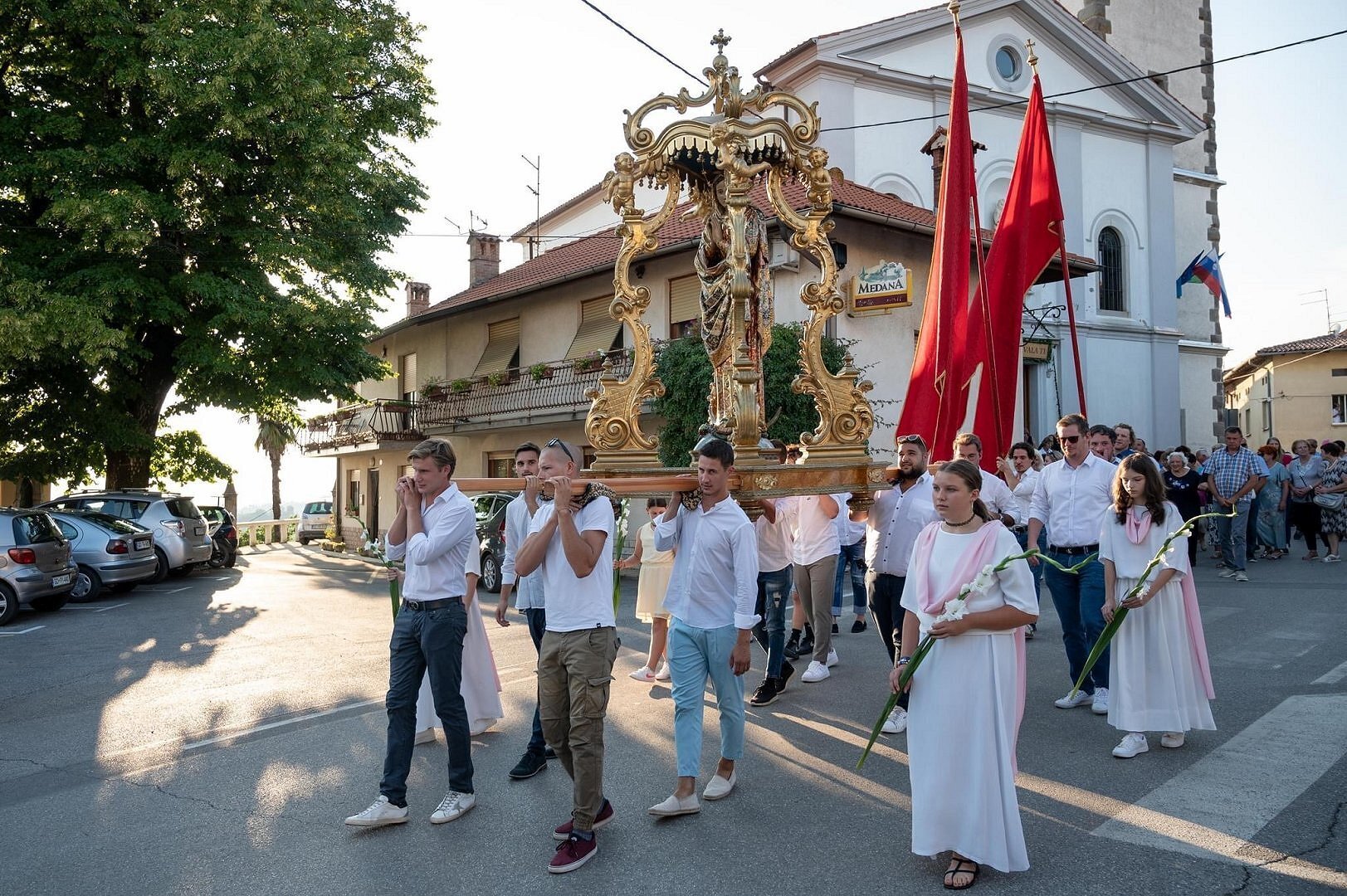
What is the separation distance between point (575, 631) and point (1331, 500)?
46.7 feet

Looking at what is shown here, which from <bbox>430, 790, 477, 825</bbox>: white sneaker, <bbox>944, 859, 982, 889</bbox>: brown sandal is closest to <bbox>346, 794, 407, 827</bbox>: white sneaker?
<bbox>430, 790, 477, 825</bbox>: white sneaker

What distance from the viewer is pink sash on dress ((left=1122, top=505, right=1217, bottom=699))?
5848 millimetres

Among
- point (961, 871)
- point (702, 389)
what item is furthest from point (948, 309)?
point (702, 389)

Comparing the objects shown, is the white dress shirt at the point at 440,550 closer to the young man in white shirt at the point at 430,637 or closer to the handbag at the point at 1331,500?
the young man in white shirt at the point at 430,637

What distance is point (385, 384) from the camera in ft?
114

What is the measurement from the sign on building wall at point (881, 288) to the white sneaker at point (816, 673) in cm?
1183

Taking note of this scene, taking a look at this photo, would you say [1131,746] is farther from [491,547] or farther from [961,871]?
[491,547]

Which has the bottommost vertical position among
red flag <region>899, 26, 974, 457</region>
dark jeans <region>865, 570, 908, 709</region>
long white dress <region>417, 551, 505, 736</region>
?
long white dress <region>417, 551, 505, 736</region>

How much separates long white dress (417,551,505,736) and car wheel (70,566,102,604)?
11553mm

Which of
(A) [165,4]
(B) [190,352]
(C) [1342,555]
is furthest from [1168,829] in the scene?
(A) [165,4]

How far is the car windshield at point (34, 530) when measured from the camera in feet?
43.8

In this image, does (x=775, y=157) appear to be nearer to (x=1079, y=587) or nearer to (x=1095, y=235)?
(x=1079, y=587)

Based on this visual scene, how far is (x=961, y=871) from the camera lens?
13.1ft

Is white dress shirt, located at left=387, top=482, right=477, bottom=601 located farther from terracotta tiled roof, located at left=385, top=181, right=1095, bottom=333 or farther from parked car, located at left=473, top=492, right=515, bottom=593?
parked car, located at left=473, top=492, right=515, bottom=593
